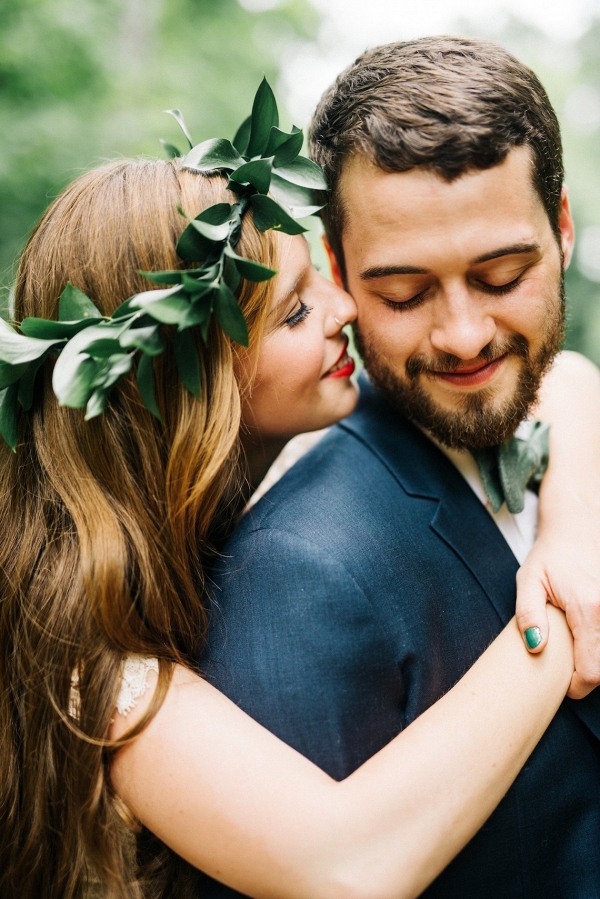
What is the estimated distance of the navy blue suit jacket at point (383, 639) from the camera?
1.66 m

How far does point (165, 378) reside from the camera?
1.87 m

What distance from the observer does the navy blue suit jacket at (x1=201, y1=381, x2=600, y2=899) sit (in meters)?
1.66

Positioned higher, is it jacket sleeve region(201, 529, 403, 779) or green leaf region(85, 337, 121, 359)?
green leaf region(85, 337, 121, 359)

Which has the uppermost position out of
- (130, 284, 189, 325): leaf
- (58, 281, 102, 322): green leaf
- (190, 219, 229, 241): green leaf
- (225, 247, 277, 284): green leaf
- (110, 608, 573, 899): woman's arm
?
(190, 219, 229, 241): green leaf

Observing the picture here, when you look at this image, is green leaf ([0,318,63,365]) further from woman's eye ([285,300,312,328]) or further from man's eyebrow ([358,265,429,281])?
man's eyebrow ([358,265,429,281])

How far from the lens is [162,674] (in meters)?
1.72

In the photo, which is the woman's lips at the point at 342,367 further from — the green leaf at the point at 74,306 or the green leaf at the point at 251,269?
the green leaf at the point at 74,306

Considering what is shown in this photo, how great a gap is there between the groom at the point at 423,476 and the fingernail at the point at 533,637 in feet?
0.56

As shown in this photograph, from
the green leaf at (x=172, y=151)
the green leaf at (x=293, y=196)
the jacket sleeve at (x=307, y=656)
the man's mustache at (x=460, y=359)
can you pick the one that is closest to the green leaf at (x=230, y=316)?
the green leaf at (x=293, y=196)

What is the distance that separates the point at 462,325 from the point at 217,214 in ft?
2.25

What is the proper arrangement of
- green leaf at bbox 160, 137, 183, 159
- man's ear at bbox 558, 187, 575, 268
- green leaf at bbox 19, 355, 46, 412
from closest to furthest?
green leaf at bbox 19, 355, 46, 412
green leaf at bbox 160, 137, 183, 159
man's ear at bbox 558, 187, 575, 268

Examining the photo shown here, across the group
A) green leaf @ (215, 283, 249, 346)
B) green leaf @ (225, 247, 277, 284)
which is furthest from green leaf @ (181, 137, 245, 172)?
green leaf @ (215, 283, 249, 346)

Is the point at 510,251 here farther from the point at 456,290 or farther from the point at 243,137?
the point at 243,137

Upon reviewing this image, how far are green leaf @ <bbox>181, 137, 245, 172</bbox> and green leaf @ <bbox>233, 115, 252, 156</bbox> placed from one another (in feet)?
0.19
